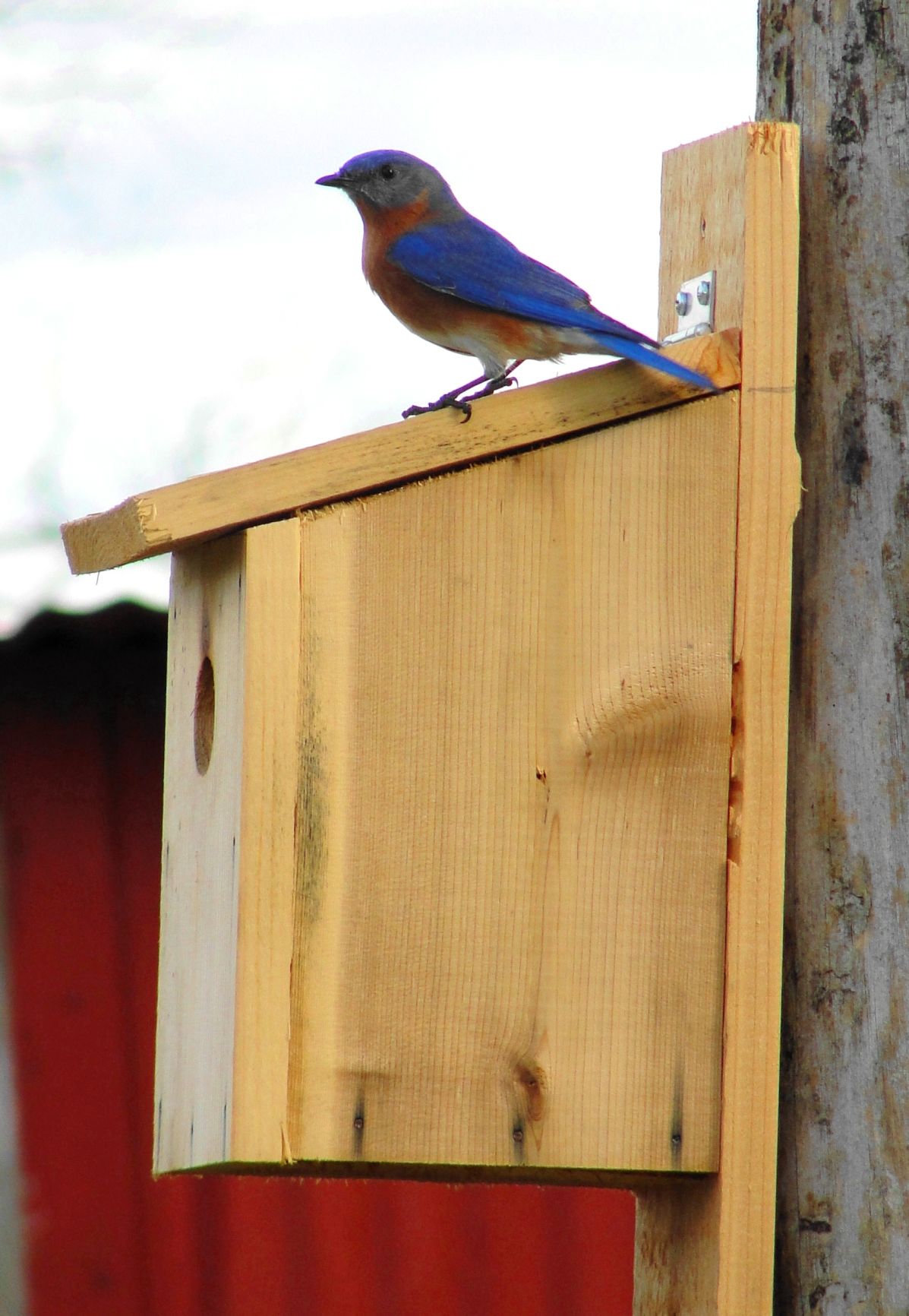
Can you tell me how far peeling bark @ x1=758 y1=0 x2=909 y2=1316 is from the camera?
2.16 metres

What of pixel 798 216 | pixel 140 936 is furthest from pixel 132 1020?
pixel 798 216

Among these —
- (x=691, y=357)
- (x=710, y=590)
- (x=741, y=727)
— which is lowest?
(x=741, y=727)

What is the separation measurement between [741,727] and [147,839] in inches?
124

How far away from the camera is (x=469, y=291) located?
2793mm

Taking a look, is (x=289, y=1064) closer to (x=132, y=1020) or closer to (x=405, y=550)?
(x=405, y=550)

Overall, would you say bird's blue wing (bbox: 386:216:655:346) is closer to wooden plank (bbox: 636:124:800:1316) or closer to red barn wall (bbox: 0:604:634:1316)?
wooden plank (bbox: 636:124:800:1316)

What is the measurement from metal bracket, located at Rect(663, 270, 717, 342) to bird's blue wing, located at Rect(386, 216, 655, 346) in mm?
103

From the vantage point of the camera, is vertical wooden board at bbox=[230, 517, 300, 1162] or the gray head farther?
the gray head

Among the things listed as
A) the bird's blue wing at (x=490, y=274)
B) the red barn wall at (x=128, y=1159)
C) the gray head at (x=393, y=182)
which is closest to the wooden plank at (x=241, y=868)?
the bird's blue wing at (x=490, y=274)

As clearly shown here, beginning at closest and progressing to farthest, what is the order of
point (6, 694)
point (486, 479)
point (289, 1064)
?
point (289, 1064) < point (486, 479) < point (6, 694)

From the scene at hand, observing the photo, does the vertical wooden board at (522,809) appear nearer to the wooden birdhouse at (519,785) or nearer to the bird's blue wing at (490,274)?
the wooden birdhouse at (519,785)

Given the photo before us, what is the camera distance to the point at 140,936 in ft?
16.8

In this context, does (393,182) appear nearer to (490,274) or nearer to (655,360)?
(490,274)

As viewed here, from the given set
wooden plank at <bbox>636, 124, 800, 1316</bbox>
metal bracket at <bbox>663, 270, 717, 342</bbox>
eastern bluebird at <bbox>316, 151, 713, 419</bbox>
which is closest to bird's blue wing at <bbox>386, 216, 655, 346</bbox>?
eastern bluebird at <bbox>316, 151, 713, 419</bbox>
